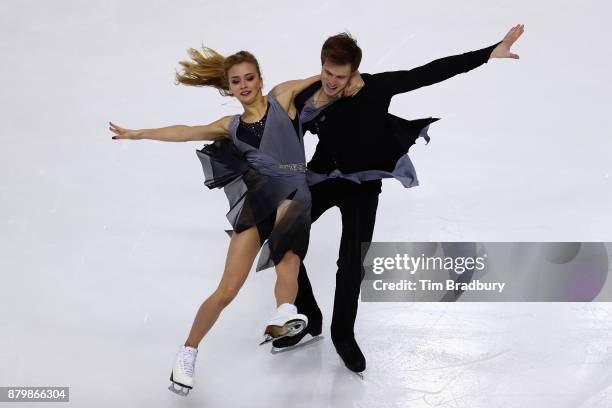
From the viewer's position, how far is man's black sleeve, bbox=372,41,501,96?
3852 millimetres

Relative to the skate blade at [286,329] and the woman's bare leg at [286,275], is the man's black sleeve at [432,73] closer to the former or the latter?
the woman's bare leg at [286,275]

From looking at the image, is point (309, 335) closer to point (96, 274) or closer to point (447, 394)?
point (447, 394)

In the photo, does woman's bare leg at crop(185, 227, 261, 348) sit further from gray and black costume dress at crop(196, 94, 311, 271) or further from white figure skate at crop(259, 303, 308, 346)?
white figure skate at crop(259, 303, 308, 346)

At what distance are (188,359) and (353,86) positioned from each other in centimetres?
127

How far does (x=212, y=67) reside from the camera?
13.0 ft

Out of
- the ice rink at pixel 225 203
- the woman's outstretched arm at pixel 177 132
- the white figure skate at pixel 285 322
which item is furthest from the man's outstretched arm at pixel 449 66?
the ice rink at pixel 225 203

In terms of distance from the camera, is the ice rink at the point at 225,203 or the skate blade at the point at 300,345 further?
the skate blade at the point at 300,345

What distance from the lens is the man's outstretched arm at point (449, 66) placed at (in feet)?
12.6

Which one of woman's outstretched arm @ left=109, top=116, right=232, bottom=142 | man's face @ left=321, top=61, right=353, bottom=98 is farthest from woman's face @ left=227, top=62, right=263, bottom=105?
man's face @ left=321, top=61, right=353, bottom=98

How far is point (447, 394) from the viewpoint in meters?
3.92

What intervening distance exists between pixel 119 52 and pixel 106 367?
3.92 meters

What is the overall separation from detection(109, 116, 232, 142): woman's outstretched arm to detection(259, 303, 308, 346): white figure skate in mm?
748

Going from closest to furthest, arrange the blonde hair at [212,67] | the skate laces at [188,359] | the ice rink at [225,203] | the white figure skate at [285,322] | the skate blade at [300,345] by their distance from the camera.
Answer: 1. the white figure skate at [285,322]
2. the skate laces at [188,359]
3. the blonde hair at [212,67]
4. the ice rink at [225,203]
5. the skate blade at [300,345]

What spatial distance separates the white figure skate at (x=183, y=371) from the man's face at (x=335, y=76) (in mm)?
1169
